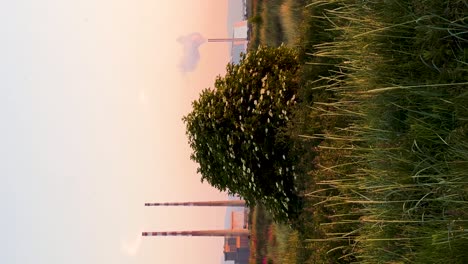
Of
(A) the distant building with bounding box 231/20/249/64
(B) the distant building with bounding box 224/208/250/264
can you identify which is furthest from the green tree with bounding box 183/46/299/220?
(B) the distant building with bounding box 224/208/250/264

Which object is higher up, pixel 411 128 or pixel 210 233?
pixel 411 128

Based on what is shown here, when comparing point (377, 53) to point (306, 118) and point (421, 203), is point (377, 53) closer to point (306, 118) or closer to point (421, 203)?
point (421, 203)

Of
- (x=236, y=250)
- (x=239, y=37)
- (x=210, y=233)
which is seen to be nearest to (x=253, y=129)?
(x=210, y=233)

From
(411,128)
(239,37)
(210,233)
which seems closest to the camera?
(411,128)

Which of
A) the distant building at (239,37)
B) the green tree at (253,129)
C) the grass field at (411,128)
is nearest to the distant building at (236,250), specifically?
the distant building at (239,37)

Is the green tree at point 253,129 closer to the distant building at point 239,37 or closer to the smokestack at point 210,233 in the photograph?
the smokestack at point 210,233

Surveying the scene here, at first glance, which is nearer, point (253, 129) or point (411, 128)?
point (411, 128)

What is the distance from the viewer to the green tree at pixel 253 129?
410 inches

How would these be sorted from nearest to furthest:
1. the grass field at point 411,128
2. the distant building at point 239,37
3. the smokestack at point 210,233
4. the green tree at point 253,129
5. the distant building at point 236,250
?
the grass field at point 411,128, the green tree at point 253,129, the smokestack at point 210,233, the distant building at point 239,37, the distant building at point 236,250

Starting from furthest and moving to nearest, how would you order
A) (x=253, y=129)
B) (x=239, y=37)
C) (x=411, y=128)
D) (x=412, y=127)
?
(x=239, y=37) → (x=253, y=129) → (x=411, y=128) → (x=412, y=127)

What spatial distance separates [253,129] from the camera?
34.2 feet

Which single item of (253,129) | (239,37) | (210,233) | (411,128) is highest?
(239,37)

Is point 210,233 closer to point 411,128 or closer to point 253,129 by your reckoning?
point 253,129

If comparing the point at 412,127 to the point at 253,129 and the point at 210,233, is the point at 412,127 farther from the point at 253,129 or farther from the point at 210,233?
the point at 210,233
